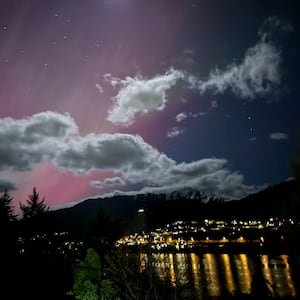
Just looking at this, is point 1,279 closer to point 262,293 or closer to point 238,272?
point 262,293

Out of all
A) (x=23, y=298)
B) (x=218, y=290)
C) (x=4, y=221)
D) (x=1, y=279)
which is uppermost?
(x=4, y=221)

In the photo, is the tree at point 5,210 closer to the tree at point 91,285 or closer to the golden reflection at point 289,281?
the tree at point 91,285

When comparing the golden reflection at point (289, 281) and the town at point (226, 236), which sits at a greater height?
the town at point (226, 236)

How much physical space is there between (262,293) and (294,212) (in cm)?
1732

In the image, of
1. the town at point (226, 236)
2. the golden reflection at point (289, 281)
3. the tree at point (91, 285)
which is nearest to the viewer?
the tree at point (91, 285)

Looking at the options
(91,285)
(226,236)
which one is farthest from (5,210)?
(226,236)

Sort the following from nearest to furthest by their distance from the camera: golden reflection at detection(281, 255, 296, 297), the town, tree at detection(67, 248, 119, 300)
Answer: tree at detection(67, 248, 119, 300) → golden reflection at detection(281, 255, 296, 297) → the town

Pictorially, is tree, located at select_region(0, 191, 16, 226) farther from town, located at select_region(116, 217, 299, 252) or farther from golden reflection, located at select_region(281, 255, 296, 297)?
town, located at select_region(116, 217, 299, 252)

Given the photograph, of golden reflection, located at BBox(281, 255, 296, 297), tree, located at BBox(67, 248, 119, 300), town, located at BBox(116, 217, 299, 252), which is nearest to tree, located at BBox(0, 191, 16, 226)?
tree, located at BBox(67, 248, 119, 300)

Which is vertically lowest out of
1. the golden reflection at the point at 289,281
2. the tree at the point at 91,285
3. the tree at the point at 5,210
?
the golden reflection at the point at 289,281

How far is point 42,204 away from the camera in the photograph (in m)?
31.8

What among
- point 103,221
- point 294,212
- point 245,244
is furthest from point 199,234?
point 294,212

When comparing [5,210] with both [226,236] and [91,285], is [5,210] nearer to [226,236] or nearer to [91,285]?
[91,285]

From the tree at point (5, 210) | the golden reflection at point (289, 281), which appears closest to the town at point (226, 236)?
the golden reflection at point (289, 281)
